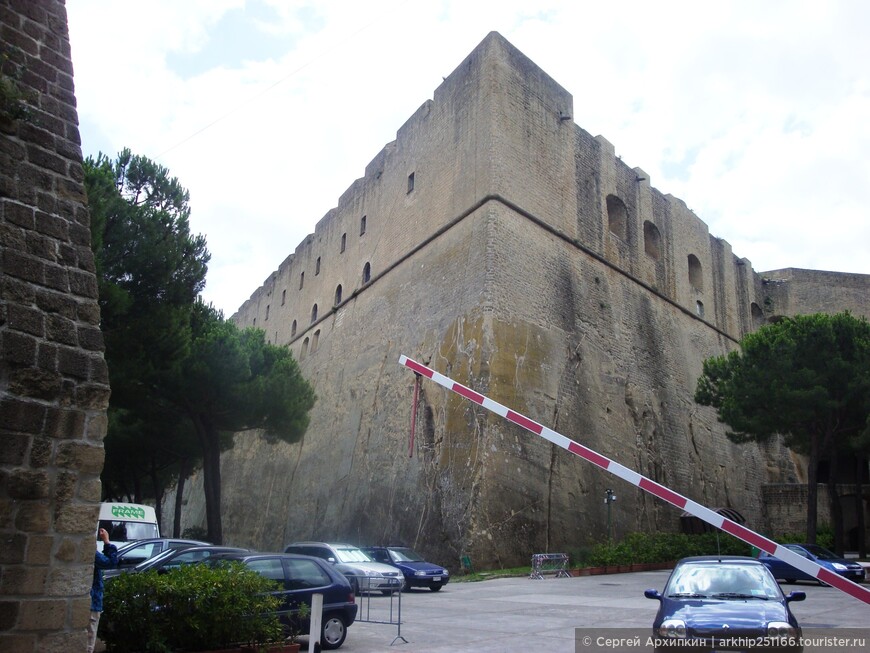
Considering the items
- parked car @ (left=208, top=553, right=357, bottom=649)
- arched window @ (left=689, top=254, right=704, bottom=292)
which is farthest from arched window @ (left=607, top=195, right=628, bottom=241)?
parked car @ (left=208, top=553, right=357, bottom=649)

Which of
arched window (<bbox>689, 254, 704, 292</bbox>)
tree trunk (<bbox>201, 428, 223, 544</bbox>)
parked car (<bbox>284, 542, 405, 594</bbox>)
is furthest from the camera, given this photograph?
arched window (<bbox>689, 254, 704, 292</bbox>)

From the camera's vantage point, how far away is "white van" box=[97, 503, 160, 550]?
14.8 meters

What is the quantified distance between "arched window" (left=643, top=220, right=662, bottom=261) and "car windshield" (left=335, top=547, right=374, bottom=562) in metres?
17.6

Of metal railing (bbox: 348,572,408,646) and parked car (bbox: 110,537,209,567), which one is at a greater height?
parked car (bbox: 110,537,209,567)

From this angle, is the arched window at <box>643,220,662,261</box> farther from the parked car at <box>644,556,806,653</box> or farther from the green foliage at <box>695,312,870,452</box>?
the parked car at <box>644,556,806,653</box>

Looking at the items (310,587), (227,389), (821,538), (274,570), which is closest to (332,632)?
(310,587)

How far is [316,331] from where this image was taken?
31.1 meters

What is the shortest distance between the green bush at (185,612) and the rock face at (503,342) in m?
10.6

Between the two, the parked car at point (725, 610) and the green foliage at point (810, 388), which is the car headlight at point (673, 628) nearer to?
the parked car at point (725, 610)

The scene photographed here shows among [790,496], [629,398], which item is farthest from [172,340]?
[790,496]

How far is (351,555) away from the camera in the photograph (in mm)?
13828

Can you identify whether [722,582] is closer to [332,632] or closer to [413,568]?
[332,632]

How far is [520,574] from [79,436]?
13.1 m

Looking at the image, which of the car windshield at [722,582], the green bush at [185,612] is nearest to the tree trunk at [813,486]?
the car windshield at [722,582]
